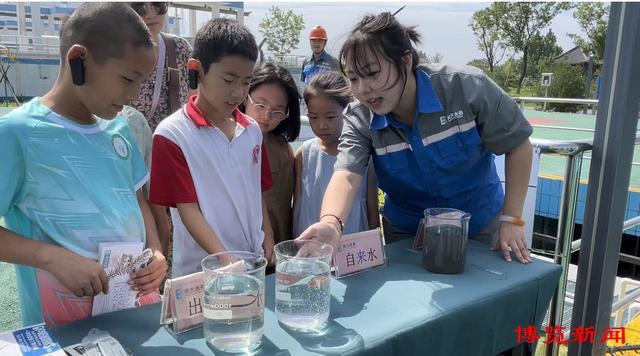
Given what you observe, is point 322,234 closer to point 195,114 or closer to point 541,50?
point 195,114

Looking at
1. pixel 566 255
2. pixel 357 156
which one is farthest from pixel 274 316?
pixel 566 255

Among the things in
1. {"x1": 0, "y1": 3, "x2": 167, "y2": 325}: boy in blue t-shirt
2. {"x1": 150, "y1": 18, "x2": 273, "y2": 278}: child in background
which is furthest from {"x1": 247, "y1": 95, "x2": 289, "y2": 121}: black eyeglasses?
{"x1": 0, "y1": 3, "x2": 167, "y2": 325}: boy in blue t-shirt

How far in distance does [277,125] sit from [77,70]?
94 centimetres

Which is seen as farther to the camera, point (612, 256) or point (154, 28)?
point (154, 28)

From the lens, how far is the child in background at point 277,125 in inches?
72.8

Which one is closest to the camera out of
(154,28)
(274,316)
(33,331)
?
(33,331)

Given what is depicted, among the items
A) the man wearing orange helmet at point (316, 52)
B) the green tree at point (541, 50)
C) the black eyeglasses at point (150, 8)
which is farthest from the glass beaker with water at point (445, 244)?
the green tree at point (541, 50)

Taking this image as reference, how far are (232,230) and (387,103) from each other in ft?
1.93

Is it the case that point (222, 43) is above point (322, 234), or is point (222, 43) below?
above

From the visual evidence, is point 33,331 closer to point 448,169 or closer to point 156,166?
point 156,166

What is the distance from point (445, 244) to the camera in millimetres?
1205

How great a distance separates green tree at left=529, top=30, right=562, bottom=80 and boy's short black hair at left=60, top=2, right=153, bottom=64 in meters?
26.6

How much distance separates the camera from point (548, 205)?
5.77 m

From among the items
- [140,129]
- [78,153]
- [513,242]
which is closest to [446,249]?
[513,242]
